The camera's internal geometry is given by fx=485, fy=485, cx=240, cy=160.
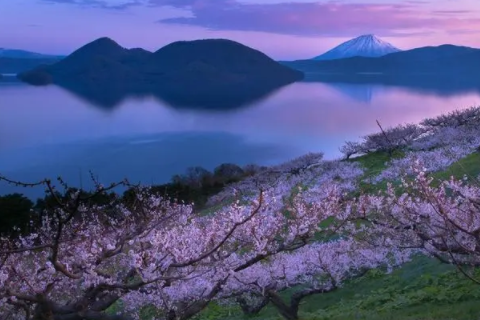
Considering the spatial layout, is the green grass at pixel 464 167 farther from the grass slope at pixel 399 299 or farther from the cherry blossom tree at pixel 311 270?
the grass slope at pixel 399 299

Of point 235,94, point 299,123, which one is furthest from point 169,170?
point 235,94

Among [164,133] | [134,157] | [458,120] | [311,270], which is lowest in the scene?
[134,157]

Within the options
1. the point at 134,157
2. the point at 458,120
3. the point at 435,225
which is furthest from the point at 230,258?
the point at 134,157

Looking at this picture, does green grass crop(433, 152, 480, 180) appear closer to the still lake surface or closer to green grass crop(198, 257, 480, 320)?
green grass crop(198, 257, 480, 320)

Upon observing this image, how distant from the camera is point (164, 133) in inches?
2771

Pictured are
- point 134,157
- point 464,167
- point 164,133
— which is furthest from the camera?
point 164,133

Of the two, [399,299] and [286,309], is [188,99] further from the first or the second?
[399,299]

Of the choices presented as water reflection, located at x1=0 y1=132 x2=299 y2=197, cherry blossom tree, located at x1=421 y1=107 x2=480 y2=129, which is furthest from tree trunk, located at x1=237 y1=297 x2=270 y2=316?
water reflection, located at x1=0 y1=132 x2=299 y2=197

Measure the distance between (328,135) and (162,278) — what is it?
61897 mm

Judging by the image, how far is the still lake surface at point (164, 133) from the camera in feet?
159

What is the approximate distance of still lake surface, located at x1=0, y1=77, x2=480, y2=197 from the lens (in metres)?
48.3

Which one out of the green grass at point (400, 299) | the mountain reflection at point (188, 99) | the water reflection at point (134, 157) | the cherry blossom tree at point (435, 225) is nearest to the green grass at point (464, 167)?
the cherry blossom tree at point (435, 225)

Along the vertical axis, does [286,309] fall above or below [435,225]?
below

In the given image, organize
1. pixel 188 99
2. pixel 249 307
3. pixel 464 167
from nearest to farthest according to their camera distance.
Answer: pixel 249 307, pixel 464 167, pixel 188 99
